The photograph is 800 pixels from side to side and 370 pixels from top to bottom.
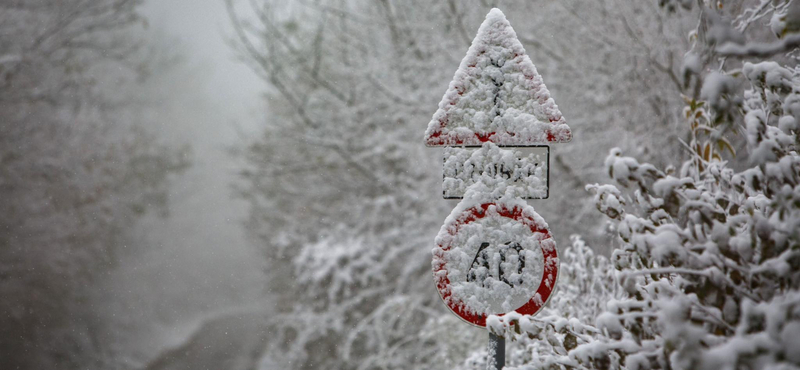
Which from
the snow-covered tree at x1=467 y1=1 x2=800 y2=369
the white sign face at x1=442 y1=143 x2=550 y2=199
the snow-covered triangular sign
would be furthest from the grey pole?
the snow-covered triangular sign

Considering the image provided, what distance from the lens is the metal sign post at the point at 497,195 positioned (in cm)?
231

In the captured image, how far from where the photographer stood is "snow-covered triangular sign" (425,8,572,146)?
2.31m

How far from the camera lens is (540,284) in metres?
2.32

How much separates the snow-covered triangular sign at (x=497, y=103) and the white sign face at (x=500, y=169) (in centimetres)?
4

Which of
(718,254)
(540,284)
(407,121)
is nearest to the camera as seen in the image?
(718,254)

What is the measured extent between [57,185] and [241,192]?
14.0 ft

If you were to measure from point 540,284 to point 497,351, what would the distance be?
0.34m

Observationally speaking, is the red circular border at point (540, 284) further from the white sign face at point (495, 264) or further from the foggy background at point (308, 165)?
the foggy background at point (308, 165)

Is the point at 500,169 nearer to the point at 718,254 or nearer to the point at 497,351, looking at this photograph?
the point at 497,351

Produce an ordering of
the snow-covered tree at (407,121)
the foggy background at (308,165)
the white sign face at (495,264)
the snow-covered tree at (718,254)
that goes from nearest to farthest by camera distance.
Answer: the snow-covered tree at (718,254) → the white sign face at (495,264) → the snow-covered tree at (407,121) → the foggy background at (308,165)

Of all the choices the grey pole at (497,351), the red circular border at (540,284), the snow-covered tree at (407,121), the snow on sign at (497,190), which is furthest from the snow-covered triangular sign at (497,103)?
the snow-covered tree at (407,121)

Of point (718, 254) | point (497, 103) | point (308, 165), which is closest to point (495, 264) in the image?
point (497, 103)

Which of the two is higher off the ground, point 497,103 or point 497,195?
point 497,103

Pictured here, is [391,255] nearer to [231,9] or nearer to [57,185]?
[231,9]
